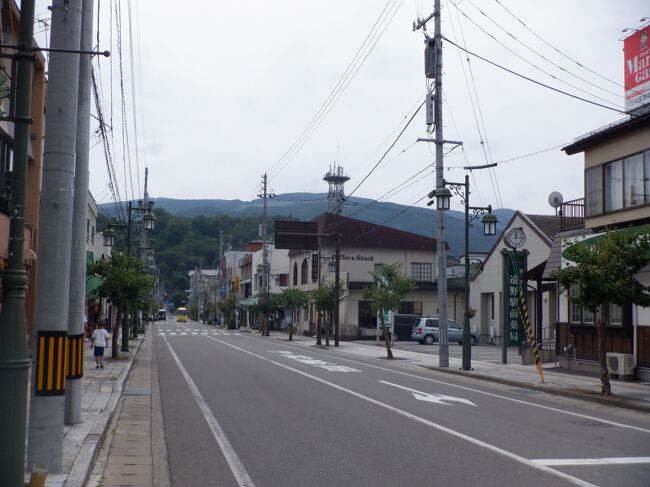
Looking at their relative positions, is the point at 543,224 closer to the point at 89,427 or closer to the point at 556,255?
the point at 556,255

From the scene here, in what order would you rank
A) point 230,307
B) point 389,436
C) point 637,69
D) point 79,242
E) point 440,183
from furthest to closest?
point 230,307
point 440,183
point 637,69
point 79,242
point 389,436

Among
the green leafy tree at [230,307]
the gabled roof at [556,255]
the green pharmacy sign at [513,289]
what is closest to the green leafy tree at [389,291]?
the green pharmacy sign at [513,289]

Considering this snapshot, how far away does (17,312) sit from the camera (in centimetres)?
687

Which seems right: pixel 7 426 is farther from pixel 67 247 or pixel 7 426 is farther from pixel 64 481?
pixel 67 247

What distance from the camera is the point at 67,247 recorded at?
342 inches

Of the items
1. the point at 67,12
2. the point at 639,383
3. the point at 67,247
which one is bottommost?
the point at 639,383

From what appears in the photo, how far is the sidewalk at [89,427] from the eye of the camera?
7.93m

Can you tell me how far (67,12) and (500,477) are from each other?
303 inches

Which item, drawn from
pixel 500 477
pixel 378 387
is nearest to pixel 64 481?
pixel 500 477

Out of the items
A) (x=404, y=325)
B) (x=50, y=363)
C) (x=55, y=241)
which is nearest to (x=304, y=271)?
(x=404, y=325)

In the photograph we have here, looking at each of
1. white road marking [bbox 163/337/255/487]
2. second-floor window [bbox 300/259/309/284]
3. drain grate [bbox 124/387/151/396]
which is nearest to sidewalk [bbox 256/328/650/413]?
white road marking [bbox 163/337/255/487]

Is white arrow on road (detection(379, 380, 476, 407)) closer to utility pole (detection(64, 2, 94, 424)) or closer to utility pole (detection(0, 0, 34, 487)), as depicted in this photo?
utility pole (detection(64, 2, 94, 424))

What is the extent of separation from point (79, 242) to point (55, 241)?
351cm

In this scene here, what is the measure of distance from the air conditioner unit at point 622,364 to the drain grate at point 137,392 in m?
13.9
